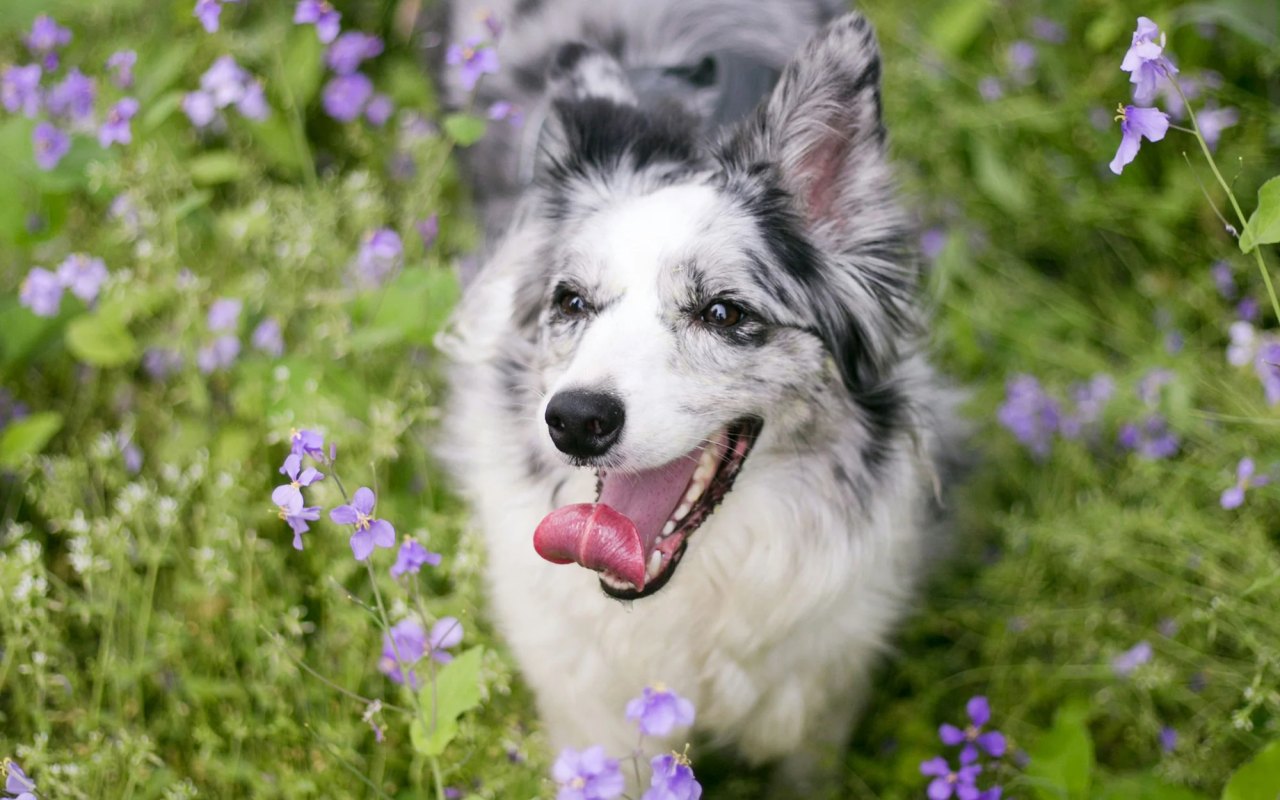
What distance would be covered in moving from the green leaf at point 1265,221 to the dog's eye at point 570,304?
1169 mm

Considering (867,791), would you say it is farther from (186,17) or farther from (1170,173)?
(186,17)

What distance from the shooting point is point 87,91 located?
3.11 metres

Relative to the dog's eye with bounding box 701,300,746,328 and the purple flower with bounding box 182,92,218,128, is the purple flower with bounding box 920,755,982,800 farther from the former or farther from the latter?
the purple flower with bounding box 182,92,218,128

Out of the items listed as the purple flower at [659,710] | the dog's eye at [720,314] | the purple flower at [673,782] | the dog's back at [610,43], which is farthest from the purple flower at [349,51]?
the purple flower at [673,782]

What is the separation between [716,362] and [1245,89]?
250 cm

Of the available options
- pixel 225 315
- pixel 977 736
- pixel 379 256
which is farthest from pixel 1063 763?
pixel 225 315

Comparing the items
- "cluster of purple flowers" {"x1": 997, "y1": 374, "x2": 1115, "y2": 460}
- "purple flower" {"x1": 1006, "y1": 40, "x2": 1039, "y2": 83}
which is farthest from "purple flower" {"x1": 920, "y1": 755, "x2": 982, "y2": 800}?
"purple flower" {"x1": 1006, "y1": 40, "x2": 1039, "y2": 83}

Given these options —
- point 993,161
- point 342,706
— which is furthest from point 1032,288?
point 342,706

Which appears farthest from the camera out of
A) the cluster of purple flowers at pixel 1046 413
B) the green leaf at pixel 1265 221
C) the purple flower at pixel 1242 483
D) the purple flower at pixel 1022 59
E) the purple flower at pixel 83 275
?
the purple flower at pixel 1022 59

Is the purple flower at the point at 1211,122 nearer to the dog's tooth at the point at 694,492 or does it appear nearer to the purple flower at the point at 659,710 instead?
the dog's tooth at the point at 694,492

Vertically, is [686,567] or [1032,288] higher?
[686,567]

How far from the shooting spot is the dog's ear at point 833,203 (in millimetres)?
2244

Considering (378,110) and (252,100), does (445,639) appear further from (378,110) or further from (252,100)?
(378,110)

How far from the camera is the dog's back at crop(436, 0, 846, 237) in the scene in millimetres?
3176
